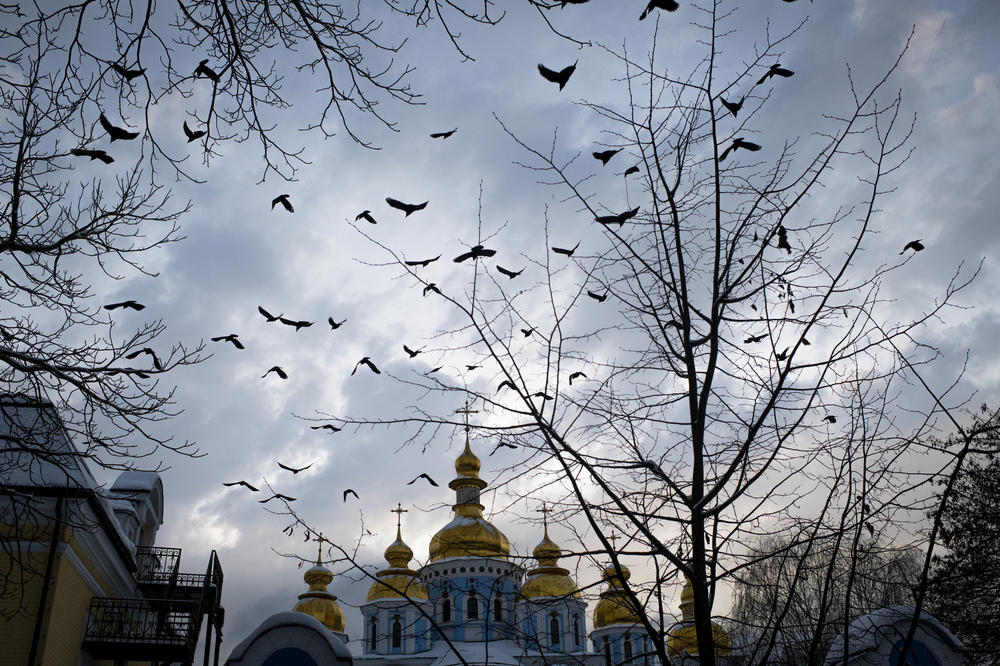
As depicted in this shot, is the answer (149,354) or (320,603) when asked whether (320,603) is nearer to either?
(320,603)

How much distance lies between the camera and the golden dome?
3609 cm

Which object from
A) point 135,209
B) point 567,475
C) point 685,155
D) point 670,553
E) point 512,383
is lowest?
point 670,553

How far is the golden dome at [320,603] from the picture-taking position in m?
36.1

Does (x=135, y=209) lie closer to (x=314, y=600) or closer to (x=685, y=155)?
(x=685, y=155)

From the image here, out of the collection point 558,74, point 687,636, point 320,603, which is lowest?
point 687,636

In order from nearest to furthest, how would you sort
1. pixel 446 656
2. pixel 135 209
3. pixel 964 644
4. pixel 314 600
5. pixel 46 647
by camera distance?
pixel 135 209
pixel 46 647
pixel 964 644
pixel 446 656
pixel 314 600

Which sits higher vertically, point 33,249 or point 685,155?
point 33,249

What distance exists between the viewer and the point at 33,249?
23.0ft

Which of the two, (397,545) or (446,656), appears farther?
(397,545)

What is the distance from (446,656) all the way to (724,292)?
1104 inches

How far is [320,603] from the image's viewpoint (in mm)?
36500

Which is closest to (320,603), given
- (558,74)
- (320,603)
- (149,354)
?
(320,603)

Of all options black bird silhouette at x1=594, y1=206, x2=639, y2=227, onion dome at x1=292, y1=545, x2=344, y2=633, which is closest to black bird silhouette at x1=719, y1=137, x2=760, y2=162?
black bird silhouette at x1=594, y1=206, x2=639, y2=227

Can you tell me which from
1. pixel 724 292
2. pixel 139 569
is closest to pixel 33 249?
pixel 724 292
